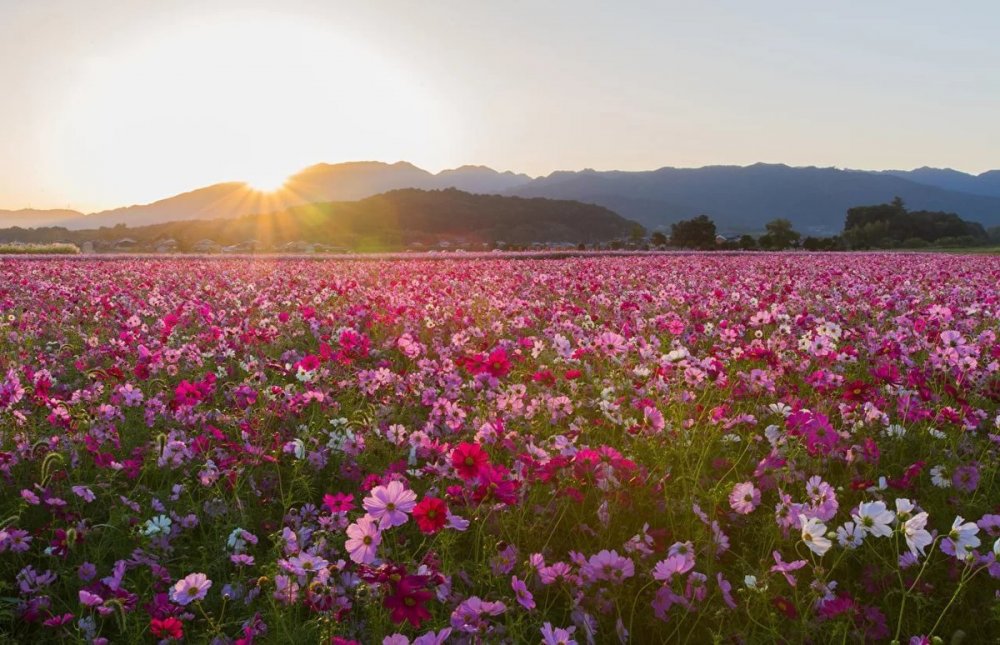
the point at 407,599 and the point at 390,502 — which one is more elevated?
the point at 390,502

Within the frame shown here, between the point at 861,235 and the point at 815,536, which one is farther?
the point at 861,235

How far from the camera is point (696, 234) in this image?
5575 cm

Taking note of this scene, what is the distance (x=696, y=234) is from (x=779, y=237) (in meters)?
7.45

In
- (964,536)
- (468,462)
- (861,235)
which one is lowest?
(964,536)

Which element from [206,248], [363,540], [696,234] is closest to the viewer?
[363,540]

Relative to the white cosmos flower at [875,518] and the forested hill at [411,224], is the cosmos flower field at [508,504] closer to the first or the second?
the white cosmos flower at [875,518]

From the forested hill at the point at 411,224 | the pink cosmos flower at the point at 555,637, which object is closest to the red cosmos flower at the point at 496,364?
the pink cosmos flower at the point at 555,637

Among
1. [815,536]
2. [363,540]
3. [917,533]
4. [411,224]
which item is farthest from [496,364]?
[411,224]

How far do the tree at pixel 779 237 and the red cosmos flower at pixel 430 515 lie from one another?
180 feet

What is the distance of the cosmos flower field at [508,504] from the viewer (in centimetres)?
220

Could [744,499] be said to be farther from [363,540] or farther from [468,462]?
[363,540]

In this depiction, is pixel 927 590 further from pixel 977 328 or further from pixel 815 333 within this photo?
pixel 977 328

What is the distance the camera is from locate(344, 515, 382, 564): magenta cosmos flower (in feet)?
5.93

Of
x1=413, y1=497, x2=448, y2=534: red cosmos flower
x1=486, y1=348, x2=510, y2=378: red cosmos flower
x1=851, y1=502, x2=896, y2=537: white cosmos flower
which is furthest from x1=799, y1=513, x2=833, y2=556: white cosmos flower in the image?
x1=486, y1=348, x2=510, y2=378: red cosmos flower
